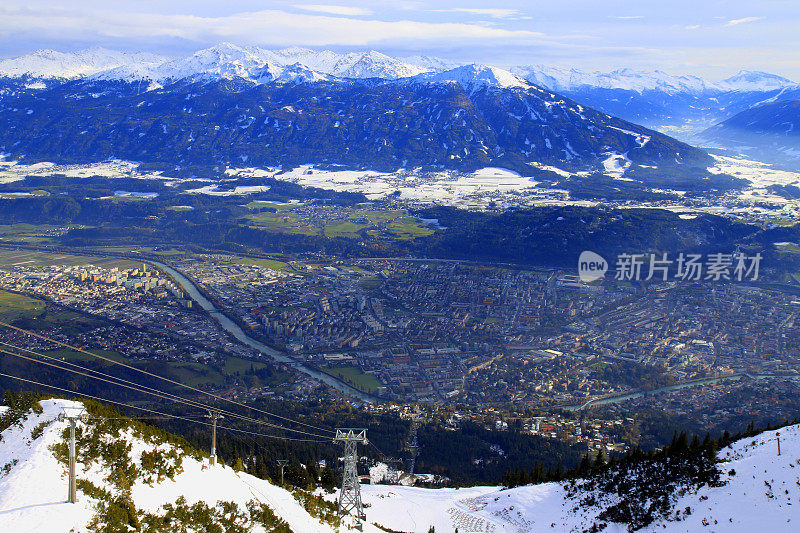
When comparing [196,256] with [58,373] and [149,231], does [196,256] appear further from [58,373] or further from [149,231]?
[58,373]

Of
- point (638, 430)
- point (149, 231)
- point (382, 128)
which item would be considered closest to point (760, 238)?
point (638, 430)

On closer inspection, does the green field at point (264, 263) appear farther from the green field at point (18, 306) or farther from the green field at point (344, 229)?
the green field at point (18, 306)

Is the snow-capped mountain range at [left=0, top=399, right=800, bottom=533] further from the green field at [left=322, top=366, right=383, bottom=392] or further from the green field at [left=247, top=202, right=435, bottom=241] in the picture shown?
the green field at [left=247, top=202, right=435, bottom=241]

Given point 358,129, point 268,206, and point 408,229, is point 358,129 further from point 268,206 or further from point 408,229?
point 408,229

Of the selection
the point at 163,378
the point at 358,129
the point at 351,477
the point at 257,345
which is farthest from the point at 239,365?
the point at 358,129

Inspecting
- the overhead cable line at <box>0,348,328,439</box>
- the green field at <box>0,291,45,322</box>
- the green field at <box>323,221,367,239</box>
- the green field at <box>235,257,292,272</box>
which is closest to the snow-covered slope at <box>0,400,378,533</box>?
the overhead cable line at <box>0,348,328,439</box>

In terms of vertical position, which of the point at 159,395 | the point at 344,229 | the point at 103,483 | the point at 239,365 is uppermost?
the point at 103,483
